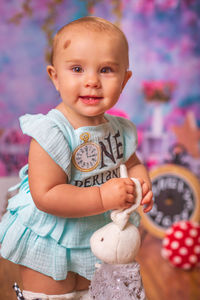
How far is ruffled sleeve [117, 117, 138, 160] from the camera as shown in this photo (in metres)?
0.74

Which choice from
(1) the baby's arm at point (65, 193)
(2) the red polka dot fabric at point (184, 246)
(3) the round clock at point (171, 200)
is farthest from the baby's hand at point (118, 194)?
(3) the round clock at point (171, 200)

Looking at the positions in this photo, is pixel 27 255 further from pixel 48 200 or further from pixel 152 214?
pixel 152 214

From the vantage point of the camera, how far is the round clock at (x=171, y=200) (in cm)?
160

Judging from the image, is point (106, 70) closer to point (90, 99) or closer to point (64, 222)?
point (90, 99)

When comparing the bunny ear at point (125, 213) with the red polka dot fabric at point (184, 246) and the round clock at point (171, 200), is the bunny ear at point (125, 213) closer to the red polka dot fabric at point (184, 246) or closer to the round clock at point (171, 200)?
the red polka dot fabric at point (184, 246)

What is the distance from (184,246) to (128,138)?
0.79m

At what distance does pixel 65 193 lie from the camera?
0.59 m

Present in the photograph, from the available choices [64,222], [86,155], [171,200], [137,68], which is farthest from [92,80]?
[137,68]

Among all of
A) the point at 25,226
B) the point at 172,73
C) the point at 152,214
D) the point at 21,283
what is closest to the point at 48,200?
the point at 25,226

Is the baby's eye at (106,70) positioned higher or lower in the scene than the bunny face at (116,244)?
higher

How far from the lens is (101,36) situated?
596 mm

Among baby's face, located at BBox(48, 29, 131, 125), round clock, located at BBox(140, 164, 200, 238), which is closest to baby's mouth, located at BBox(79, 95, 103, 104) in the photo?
baby's face, located at BBox(48, 29, 131, 125)

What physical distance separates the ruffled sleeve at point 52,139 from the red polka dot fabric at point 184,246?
0.90m

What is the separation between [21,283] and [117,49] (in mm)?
484
